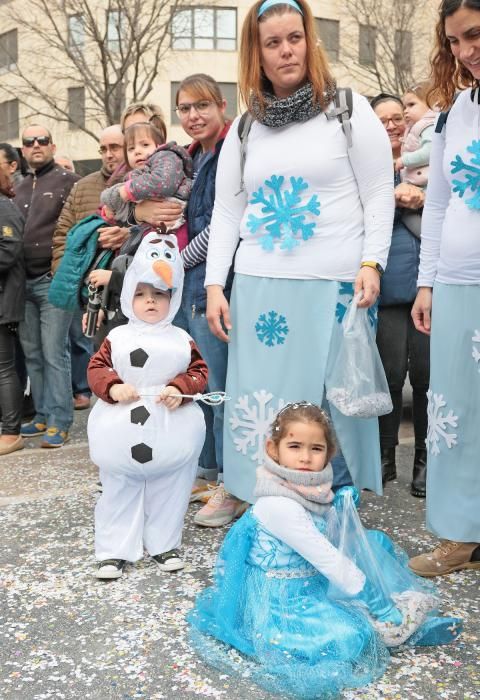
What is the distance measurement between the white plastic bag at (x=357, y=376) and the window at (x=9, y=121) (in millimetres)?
26244

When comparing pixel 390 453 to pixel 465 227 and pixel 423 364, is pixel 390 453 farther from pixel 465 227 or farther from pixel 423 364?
pixel 465 227

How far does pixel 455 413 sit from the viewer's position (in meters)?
2.91

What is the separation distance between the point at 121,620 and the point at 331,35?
22810 millimetres

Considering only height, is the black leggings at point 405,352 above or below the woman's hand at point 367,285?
below

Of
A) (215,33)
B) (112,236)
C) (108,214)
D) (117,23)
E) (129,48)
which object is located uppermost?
(215,33)

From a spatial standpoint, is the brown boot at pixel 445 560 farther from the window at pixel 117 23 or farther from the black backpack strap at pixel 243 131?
the window at pixel 117 23

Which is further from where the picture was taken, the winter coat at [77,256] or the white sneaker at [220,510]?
the winter coat at [77,256]

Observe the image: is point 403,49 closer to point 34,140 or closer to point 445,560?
point 34,140

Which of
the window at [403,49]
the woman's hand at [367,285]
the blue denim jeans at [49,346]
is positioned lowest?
the blue denim jeans at [49,346]

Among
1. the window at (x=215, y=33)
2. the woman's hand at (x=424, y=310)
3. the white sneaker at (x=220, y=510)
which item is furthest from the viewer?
the window at (x=215, y=33)

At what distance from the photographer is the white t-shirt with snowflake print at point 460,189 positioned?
2781mm

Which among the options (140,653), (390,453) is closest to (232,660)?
(140,653)

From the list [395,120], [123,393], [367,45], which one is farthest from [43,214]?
[367,45]

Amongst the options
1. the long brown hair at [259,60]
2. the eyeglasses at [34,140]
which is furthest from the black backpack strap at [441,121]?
the eyeglasses at [34,140]
